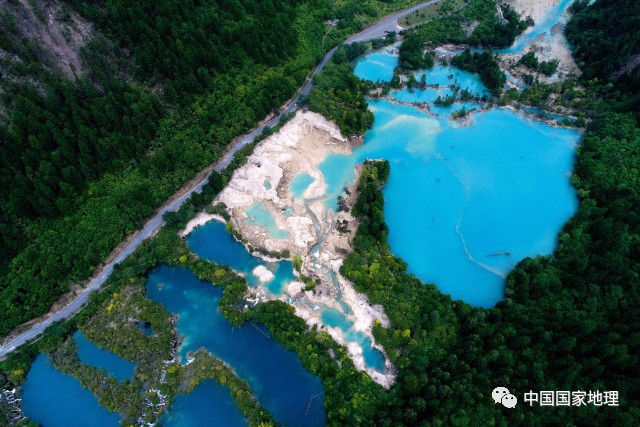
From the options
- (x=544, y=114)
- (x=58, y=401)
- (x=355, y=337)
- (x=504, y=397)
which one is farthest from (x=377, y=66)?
(x=58, y=401)

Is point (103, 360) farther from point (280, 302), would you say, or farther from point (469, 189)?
point (469, 189)

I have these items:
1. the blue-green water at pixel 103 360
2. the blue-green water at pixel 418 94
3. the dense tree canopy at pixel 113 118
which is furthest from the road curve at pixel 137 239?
the blue-green water at pixel 418 94

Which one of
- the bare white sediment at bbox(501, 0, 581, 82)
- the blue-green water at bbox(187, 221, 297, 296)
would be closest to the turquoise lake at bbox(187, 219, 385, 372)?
the blue-green water at bbox(187, 221, 297, 296)

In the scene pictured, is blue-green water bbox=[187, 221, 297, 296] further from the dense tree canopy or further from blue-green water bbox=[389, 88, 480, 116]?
blue-green water bbox=[389, 88, 480, 116]

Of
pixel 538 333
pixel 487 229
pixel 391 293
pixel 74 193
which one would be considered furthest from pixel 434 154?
pixel 74 193

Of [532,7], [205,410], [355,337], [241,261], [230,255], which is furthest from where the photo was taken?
[532,7]

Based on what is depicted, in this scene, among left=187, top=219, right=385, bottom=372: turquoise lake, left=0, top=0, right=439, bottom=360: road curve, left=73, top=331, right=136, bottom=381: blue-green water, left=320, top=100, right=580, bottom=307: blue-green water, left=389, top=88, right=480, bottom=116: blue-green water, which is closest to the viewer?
left=73, top=331, right=136, bottom=381: blue-green water

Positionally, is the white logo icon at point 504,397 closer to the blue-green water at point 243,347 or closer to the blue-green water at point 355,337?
the blue-green water at point 355,337
